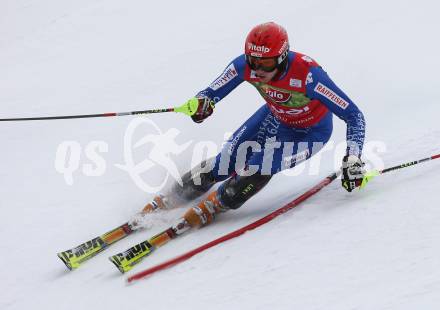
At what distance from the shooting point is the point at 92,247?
4.85 metres

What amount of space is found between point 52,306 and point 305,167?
2.93 m

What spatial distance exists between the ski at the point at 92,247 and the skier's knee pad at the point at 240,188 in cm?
93

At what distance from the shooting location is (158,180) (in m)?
6.12

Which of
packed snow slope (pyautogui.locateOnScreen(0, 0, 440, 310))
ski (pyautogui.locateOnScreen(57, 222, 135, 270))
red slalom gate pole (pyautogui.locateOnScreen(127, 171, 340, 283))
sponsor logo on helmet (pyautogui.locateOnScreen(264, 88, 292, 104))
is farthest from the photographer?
ski (pyautogui.locateOnScreen(57, 222, 135, 270))

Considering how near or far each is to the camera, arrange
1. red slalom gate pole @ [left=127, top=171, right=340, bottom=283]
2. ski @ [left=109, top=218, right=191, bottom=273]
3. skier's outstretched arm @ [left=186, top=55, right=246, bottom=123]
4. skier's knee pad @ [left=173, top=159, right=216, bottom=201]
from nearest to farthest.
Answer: red slalom gate pole @ [left=127, top=171, right=340, bottom=283] < ski @ [left=109, top=218, right=191, bottom=273] < skier's outstretched arm @ [left=186, top=55, right=246, bottom=123] < skier's knee pad @ [left=173, top=159, right=216, bottom=201]

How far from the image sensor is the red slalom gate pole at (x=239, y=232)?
4.13m

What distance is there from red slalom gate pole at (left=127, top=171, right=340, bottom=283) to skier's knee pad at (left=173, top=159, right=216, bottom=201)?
0.83 metres

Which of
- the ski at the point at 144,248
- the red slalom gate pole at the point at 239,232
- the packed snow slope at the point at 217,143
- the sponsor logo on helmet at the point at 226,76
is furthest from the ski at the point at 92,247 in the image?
the sponsor logo on helmet at the point at 226,76

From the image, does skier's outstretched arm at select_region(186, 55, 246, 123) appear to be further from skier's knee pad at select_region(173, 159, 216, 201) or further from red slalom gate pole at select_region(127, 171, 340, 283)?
red slalom gate pole at select_region(127, 171, 340, 283)

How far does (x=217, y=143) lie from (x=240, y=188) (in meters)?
2.22

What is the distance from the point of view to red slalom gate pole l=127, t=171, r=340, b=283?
163 inches

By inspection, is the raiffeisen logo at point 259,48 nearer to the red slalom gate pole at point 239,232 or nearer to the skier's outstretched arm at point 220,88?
the skier's outstretched arm at point 220,88

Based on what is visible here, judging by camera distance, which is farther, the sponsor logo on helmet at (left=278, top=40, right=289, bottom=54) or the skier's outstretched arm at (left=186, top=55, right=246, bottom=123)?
the skier's outstretched arm at (left=186, top=55, right=246, bottom=123)

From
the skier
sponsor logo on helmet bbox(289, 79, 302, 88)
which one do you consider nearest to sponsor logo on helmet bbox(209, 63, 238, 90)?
the skier
